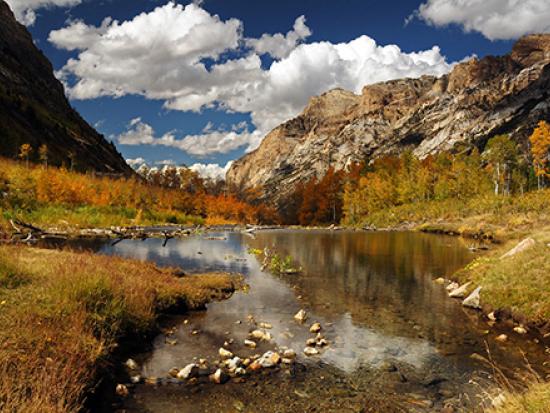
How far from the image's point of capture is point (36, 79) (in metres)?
182

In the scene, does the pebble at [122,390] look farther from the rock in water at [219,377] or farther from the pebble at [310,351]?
the pebble at [310,351]

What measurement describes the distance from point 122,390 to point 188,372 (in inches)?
69.0

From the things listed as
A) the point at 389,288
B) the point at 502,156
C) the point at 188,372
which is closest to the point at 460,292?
the point at 389,288

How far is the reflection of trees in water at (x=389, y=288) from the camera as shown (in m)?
A: 17.2

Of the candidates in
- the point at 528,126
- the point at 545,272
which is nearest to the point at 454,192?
the point at 545,272

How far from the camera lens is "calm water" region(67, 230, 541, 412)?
33.5 feet

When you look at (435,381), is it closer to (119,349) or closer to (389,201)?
(119,349)

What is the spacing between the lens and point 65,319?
441 inches

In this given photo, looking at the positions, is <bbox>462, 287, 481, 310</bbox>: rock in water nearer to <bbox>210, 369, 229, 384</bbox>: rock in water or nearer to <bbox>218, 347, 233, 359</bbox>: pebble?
<bbox>218, 347, 233, 359</bbox>: pebble

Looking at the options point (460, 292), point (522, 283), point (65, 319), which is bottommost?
point (460, 292)

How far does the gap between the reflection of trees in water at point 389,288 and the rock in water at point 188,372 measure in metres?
8.19

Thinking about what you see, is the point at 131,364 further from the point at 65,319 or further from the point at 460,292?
the point at 460,292

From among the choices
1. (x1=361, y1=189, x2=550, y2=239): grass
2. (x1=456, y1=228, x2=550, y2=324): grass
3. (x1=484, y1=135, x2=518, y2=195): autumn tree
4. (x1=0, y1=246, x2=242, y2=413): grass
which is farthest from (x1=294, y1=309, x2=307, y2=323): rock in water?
(x1=484, y1=135, x2=518, y2=195): autumn tree

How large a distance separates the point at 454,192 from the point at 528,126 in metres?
115
